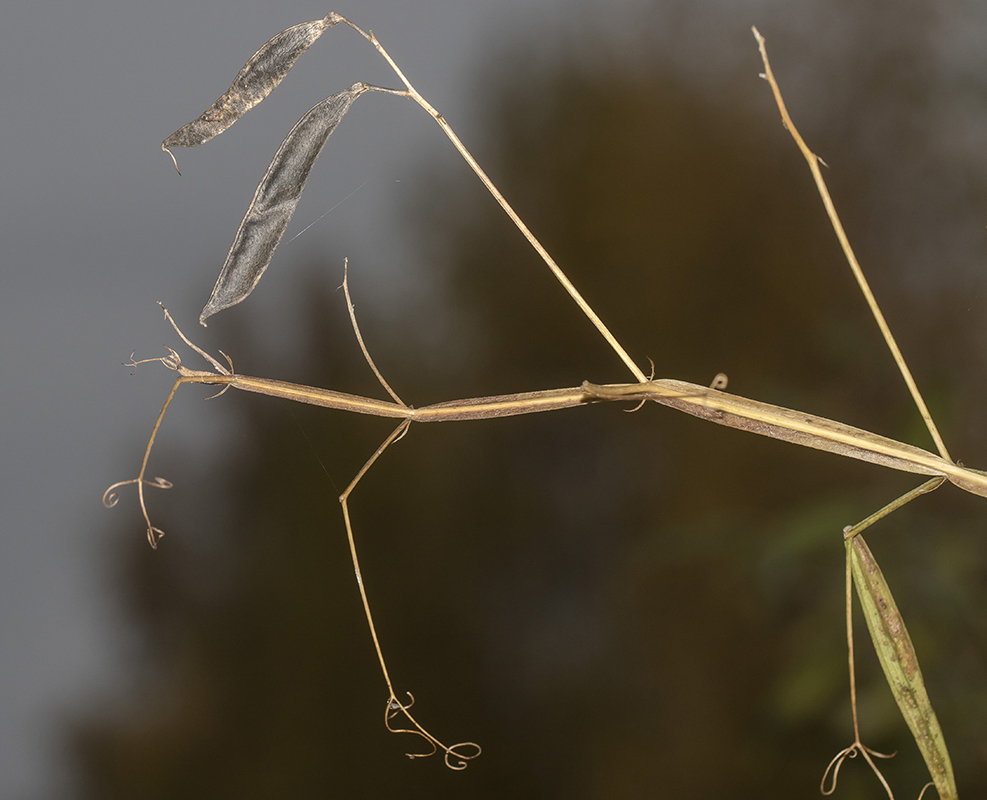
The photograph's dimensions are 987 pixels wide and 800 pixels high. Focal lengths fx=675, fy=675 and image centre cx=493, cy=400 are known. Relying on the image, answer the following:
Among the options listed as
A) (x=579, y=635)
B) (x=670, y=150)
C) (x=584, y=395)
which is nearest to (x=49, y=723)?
(x=579, y=635)

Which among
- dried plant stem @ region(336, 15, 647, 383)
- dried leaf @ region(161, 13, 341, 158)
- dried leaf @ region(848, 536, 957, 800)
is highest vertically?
dried leaf @ region(161, 13, 341, 158)

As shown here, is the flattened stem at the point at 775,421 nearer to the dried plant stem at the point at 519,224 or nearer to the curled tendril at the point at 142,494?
the dried plant stem at the point at 519,224

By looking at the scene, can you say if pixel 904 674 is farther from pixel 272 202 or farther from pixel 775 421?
pixel 272 202

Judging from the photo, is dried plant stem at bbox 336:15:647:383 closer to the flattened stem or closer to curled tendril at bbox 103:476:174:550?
the flattened stem

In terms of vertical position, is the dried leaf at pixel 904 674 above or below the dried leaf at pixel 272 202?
below

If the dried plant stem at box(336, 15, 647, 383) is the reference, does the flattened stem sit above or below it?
below

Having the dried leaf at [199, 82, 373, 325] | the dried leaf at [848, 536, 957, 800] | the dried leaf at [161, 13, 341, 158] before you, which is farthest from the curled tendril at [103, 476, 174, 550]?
the dried leaf at [848, 536, 957, 800]

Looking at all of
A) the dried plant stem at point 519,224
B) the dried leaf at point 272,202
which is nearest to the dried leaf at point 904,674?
the dried plant stem at point 519,224
